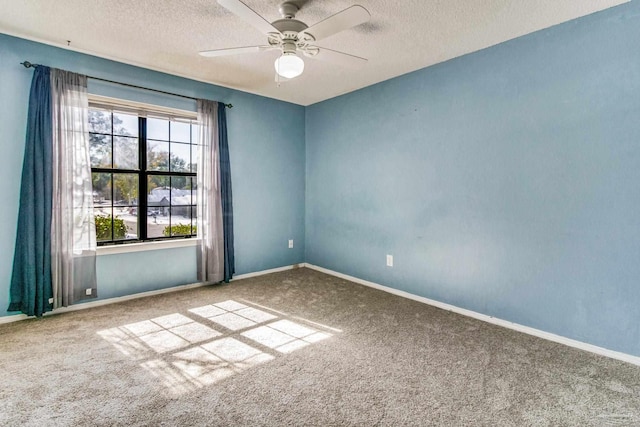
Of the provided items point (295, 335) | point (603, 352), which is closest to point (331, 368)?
point (295, 335)

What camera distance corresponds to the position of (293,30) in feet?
7.29

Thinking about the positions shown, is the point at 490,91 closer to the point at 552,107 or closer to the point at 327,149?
the point at 552,107

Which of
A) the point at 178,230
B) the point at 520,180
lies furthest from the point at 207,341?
the point at 520,180

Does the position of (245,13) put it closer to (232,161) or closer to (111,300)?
(232,161)

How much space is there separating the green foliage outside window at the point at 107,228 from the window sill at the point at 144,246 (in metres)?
0.15

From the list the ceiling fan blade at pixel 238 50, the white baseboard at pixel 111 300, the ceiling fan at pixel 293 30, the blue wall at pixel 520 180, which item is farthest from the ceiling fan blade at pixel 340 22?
the white baseboard at pixel 111 300

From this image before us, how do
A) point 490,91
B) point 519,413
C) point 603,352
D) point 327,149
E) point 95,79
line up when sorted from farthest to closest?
point 327,149 → point 95,79 → point 490,91 → point 603,352 → point 519,413

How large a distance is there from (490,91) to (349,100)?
1.78 meters

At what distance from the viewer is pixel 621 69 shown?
2281mm

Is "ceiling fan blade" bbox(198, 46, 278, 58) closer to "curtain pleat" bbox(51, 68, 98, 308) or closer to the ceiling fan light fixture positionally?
the ceiling fan light fixture

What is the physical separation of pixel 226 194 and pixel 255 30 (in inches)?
77.9

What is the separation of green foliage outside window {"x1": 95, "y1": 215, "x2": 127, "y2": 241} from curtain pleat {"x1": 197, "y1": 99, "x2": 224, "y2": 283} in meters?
0.77

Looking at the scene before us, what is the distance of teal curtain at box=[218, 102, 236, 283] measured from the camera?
13.1ft

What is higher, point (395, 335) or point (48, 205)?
point (48, 205)
